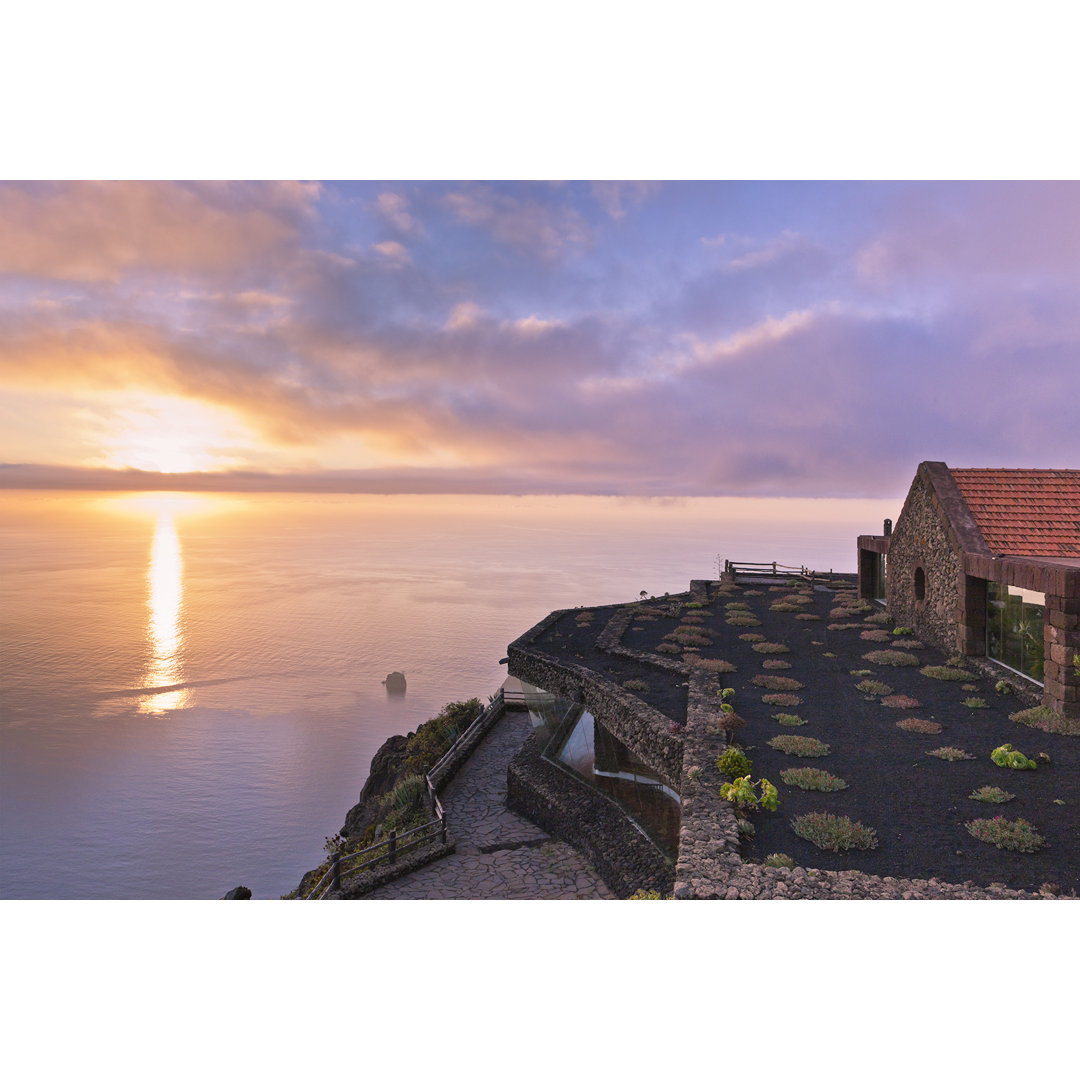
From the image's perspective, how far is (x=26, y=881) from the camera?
131ft

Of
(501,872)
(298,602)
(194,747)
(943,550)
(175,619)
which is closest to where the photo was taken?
(501,872)

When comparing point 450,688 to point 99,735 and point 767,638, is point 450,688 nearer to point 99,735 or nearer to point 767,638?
point 99,735

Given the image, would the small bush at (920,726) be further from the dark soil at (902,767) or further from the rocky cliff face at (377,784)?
the rocky cliff face at (377,784)

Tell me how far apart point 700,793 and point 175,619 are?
176442 millimetres

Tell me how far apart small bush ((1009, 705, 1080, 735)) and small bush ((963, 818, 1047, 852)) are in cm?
513

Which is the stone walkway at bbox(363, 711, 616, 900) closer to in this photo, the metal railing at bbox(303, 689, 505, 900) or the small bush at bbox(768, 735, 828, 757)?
the metal railing at bbox(303, 689, 505, 900)

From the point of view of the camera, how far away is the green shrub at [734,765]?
9.95 meters

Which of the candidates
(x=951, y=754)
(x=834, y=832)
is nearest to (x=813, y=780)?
(x=834, y=832)

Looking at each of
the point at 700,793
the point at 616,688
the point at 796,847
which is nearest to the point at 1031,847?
the point at 796,847

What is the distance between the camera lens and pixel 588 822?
619 inches

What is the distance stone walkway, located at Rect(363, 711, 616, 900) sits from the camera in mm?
13781

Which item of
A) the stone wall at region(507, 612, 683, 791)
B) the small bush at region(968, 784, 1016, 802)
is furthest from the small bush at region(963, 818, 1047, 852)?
the stone wall at region(507, 612, 683, 791)

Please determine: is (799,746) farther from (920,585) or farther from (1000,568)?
(920,585)

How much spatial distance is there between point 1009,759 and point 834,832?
16.6 ft
